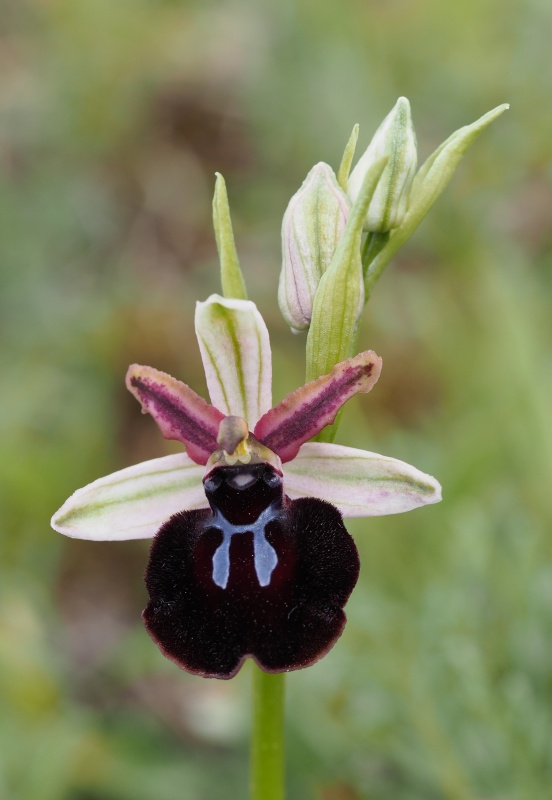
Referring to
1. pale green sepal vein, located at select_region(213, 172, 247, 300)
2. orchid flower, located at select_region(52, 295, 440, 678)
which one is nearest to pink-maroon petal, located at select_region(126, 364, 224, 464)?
orchid flower, located at select_region(52, 295, 440, 678)

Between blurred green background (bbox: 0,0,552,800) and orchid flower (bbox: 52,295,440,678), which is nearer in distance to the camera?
orchid flower (bbox: 52,295,440,678)

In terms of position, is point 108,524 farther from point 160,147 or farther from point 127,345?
point 160,147

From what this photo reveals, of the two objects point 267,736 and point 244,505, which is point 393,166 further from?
point 267,736

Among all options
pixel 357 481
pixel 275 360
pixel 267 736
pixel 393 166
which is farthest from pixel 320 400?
pixel 275 360

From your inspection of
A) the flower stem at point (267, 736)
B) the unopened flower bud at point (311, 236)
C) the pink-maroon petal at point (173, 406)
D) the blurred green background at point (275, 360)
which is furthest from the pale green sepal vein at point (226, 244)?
the blurred green background at point (275, 360)

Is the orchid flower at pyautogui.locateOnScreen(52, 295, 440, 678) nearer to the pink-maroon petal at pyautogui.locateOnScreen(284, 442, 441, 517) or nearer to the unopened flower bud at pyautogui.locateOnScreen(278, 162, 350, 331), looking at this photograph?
the pink-maroon petal at pyautogui.locateOnScreen(284, 442, 441, 517)

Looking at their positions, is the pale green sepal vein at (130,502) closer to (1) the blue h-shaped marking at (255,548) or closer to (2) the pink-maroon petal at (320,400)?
(1) the blue h-shaped marking at (255,548)
